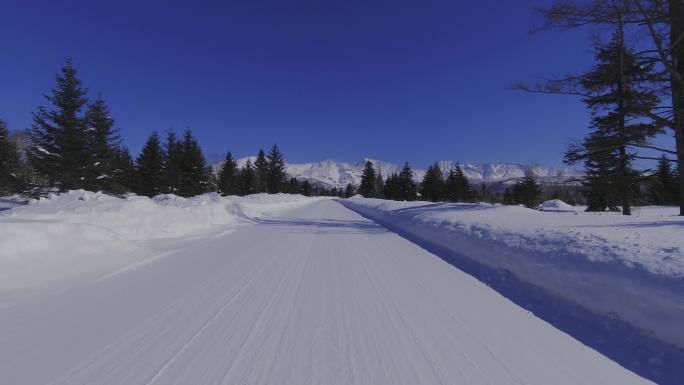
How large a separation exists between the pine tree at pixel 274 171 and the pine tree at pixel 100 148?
33.7 metres

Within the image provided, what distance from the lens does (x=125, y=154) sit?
2076 inches

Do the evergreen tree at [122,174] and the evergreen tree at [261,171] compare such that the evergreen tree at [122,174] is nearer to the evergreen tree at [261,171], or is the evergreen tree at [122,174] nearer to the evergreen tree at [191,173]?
the evergreen tree at [191,173]

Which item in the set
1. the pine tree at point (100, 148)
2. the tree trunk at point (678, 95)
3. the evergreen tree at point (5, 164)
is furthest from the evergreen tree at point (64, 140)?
the tree trunk at point (678, 95)

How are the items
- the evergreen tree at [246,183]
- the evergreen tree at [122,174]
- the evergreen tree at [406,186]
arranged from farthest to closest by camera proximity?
the evergreen tree at [406,186] → the evergreen tree at [246,183] → the evergreen tree at [122,174]

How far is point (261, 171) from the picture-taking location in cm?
6391

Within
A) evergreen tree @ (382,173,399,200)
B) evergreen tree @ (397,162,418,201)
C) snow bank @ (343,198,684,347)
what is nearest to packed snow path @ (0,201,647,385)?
snow bank @ (343,198,684,347)

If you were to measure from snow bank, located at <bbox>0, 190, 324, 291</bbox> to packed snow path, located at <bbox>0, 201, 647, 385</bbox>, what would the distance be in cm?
78

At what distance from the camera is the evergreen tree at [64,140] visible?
19344 mm

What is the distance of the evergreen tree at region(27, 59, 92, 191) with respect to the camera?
19.3 m

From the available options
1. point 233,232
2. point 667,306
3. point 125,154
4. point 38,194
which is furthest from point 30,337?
point 125,154

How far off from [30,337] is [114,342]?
0.92m

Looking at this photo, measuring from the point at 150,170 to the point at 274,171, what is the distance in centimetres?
2815

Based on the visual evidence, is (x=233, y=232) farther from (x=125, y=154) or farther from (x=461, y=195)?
(x=125, y=154)

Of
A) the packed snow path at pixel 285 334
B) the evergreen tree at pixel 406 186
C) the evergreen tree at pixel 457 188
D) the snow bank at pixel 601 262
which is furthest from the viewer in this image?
the evergreen tree at pixel 406 186
